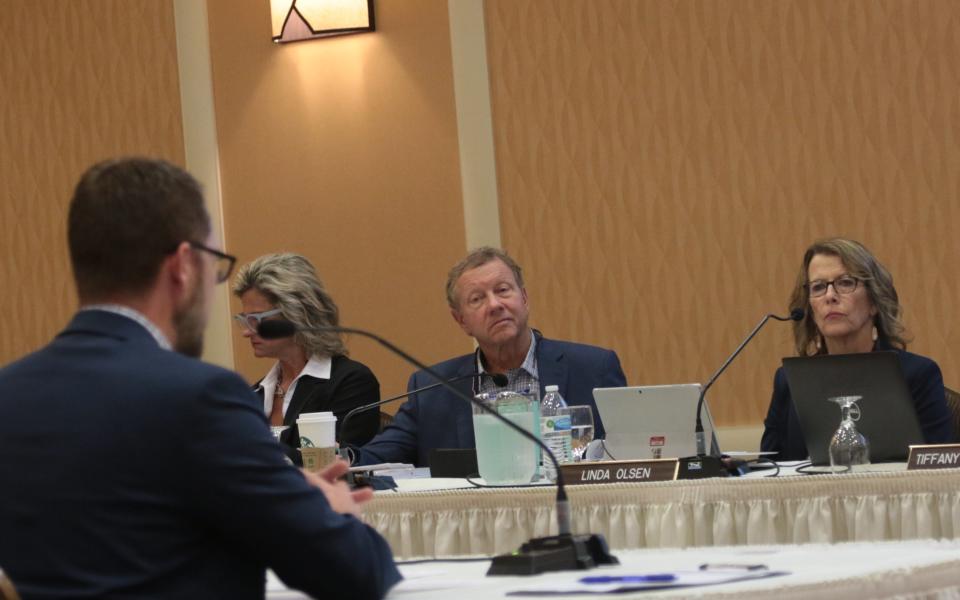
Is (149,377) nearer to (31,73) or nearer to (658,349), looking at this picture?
(658,349)

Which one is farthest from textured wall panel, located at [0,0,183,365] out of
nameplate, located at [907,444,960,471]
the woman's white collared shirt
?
nameplate, located at [907,444,960,471]

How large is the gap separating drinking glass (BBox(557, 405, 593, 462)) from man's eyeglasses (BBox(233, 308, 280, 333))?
1317mm

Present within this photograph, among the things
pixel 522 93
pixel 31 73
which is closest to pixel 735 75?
pixel 522 93

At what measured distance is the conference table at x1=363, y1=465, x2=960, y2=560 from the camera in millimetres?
2559

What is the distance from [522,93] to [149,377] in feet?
12.7

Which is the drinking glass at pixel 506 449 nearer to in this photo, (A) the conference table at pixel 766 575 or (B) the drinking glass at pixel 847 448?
(B) the drinking glass at pixel 847 448

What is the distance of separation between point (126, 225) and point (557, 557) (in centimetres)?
72

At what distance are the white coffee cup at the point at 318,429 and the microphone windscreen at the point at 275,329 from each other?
116 centimetres

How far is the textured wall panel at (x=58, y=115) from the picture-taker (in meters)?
6.00

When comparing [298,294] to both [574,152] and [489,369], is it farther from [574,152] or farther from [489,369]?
[574,152]

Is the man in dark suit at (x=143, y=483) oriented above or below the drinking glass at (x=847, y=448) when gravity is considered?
above

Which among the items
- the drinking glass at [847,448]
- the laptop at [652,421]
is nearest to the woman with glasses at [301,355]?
the laptop at [652,421]

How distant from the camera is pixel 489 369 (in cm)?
418

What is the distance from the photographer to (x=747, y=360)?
5.02m
